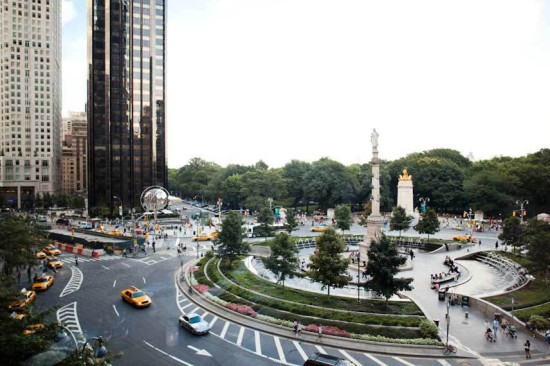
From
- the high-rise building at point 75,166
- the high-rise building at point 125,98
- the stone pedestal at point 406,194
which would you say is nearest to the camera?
the stone pedestal at point 406,194

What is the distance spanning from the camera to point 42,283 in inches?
1339

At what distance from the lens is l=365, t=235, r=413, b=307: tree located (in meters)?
27.6

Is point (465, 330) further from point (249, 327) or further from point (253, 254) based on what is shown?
point (253, 254)

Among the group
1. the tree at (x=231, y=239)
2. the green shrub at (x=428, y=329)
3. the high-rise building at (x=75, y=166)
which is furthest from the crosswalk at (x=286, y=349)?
the high-rise building at (x=75, y=166)

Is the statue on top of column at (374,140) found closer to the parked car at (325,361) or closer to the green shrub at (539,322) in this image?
the green shrub at (539,322)

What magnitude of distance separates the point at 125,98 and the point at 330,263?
85762mm

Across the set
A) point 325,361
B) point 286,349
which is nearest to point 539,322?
point 325,361

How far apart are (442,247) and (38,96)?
136 m

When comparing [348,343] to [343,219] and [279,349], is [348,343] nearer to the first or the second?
[279,349]

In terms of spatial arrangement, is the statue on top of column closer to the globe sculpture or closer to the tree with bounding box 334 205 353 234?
the tree with bounding box 334 205 353 234

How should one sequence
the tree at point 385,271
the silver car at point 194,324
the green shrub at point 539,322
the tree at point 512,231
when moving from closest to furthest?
1. the silver car at point 194,324
2. the green shrub at point 539,322
3. the tree at point 385,271
4. the tree at point 512,231

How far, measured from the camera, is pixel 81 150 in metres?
180

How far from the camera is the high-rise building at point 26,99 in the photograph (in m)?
123

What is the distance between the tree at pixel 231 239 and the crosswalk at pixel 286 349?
46.8ft
